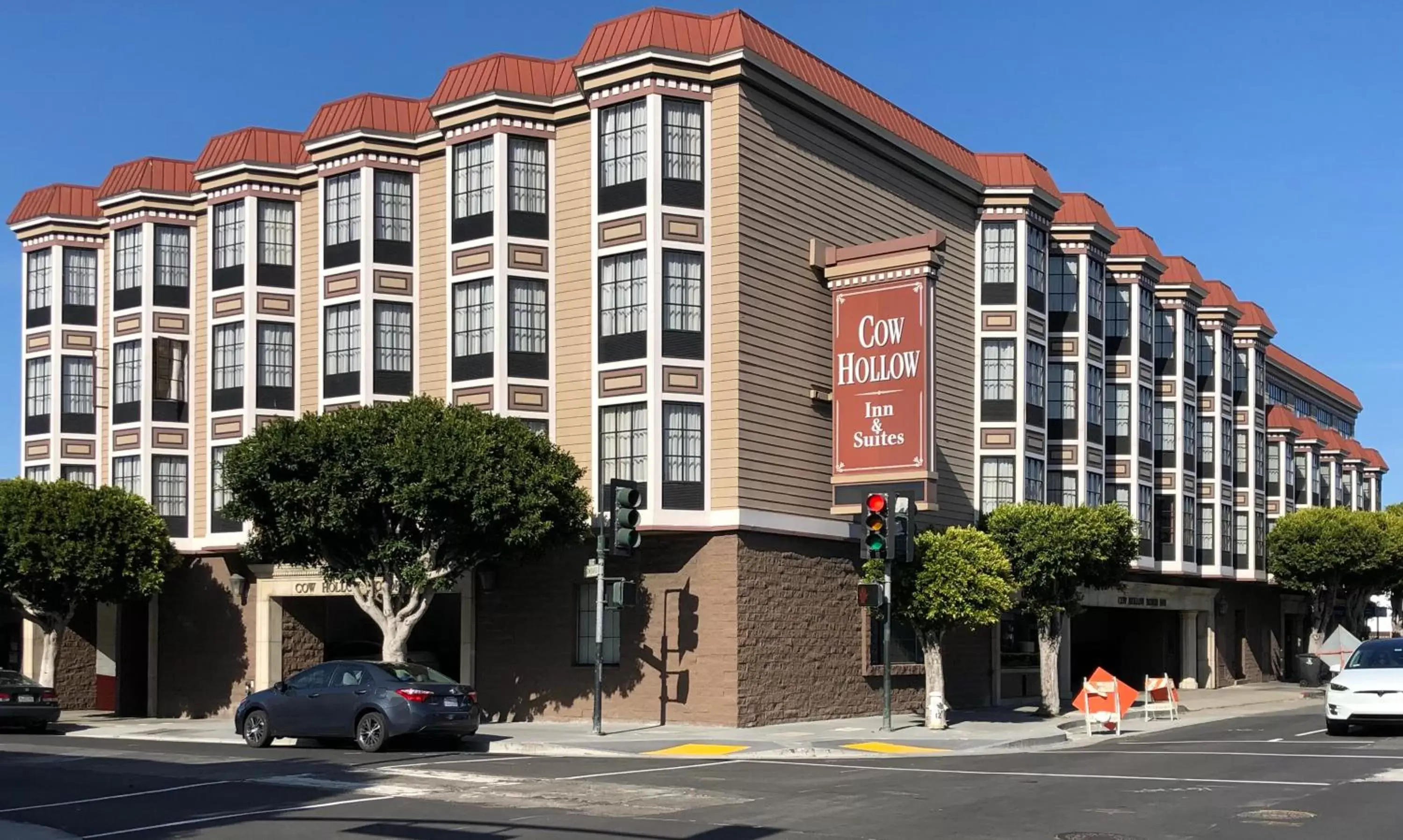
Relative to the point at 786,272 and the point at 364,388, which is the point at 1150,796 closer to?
the point at 786,272

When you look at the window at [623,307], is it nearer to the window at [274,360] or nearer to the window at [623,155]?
the window at [623,155]

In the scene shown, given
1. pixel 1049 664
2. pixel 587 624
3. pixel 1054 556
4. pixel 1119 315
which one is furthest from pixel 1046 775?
pixel 1119 315

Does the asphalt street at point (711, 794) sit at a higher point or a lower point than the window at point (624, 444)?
lower

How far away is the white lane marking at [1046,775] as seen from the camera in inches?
680

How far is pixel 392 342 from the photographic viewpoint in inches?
1297

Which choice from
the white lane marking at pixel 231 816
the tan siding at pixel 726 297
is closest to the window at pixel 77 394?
the tan siding at pixel 726 297

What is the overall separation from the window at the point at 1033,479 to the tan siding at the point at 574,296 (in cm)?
1245

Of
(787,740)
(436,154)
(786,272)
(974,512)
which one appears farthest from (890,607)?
(436,154)

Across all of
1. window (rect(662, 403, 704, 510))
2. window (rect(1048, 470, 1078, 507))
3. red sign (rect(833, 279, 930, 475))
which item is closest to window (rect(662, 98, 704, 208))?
red sign (rect(833, 279, 930, 475))

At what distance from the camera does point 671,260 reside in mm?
28938

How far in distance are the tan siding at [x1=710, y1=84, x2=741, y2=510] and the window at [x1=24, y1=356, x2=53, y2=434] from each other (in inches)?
787

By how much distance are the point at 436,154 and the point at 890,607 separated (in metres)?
14.6

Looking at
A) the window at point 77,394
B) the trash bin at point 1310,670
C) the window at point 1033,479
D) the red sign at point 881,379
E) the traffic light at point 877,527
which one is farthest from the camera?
the trash bin at point 1310,670

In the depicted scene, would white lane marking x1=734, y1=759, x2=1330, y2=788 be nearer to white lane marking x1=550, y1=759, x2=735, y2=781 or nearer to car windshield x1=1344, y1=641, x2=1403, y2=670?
white lane marking x1=550, y1=759, x2=735, y2=781
